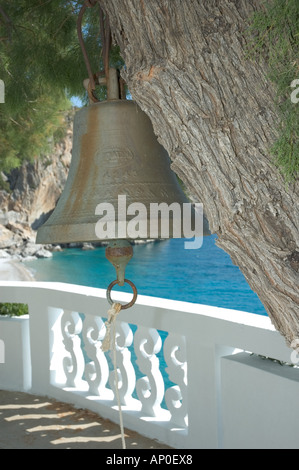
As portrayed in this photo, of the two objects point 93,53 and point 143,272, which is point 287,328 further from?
point 143,272

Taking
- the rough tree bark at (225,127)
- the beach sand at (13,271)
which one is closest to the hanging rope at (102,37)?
the rough tree bark at (225,127)

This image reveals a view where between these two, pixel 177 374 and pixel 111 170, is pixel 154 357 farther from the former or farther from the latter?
pixel 111 170

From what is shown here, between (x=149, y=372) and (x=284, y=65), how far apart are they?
2.30m

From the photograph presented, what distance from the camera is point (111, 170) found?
5.10ft

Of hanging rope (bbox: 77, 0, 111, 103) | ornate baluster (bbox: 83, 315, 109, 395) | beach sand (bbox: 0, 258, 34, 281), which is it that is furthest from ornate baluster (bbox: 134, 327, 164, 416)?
beach sand (bbox: 0, 258, 34, 281)

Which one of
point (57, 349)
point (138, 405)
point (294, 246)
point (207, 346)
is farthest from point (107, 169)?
point (57, 349)

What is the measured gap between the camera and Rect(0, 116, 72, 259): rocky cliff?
95.2 ft

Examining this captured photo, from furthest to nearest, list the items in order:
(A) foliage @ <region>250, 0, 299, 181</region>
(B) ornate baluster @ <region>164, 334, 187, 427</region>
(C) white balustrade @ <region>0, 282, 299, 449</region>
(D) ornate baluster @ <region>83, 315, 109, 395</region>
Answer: (D) ornate baluster @ <region>83, 315, 109, 395</region>, (B) ornate baluster @ <region>164, 334, 187, 427</region>, (C) white balustrade @ <region>0, 282, 299, 449</region>, (A) foliage @ <region>250, 0, 299, 181</region>

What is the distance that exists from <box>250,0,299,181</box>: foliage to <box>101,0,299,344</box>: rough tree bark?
4 centimetres

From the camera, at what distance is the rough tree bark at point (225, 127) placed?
3.30 feet

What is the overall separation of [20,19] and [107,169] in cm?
130

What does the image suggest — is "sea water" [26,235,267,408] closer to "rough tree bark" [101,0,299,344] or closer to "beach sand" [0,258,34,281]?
"beach sand" [0,258,34,281]

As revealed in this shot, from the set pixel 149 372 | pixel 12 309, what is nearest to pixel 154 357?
pixel 149 372
